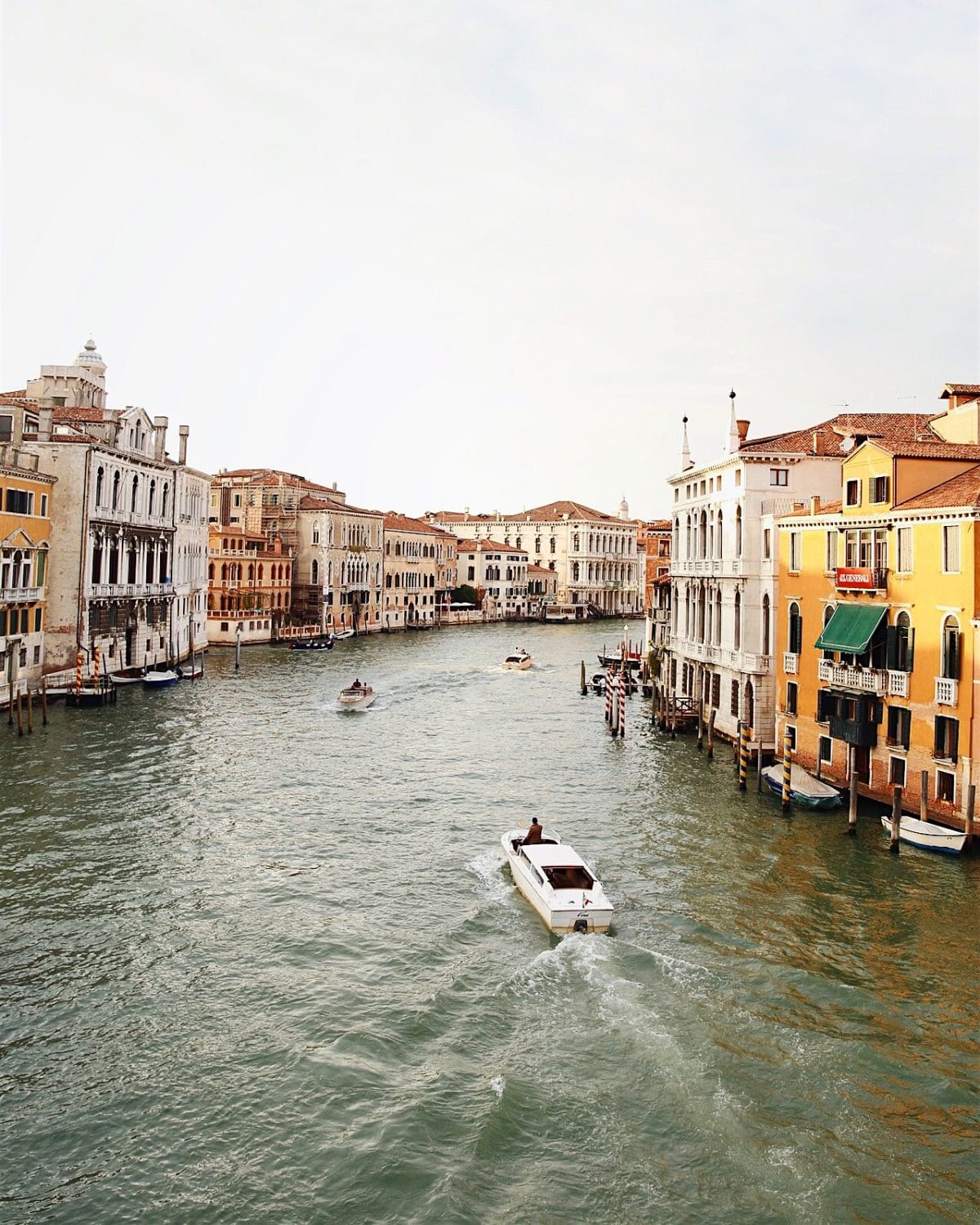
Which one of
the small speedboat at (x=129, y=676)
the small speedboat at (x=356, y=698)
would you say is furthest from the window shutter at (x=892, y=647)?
the small speedboat at (x=129, y=676)

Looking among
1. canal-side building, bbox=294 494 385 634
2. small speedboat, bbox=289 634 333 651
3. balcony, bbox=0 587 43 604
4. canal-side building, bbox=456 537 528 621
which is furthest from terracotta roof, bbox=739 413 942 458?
canal-side building, bbox=456 537 528 621

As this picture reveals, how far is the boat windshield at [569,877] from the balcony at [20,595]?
2214 cm

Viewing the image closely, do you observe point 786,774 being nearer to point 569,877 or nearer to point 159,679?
point 569,877

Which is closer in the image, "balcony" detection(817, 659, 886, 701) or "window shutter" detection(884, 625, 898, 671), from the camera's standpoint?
"window shutter" detection(884, 625, 898, 671)

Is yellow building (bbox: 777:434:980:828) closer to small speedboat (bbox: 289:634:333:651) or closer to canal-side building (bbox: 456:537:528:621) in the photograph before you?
small speedboat (bbox: 289:634:333:651)

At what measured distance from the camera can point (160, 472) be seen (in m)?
44.5

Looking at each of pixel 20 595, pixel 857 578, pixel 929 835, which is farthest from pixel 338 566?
pixel 929 835

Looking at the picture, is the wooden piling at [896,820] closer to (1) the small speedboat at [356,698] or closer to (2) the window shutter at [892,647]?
(2) the window shutter at [892,647]

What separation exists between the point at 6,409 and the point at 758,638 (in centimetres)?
2564

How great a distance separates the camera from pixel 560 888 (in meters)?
14.6

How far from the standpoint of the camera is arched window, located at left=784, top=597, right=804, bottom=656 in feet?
78.9

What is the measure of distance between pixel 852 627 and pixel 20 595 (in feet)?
80.1

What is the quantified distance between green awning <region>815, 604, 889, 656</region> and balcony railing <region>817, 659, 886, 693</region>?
1.23 ft

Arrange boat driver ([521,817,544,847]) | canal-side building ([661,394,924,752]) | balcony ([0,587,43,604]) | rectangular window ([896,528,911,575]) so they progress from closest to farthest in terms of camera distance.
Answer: boat driver ([521,817,544,847]) < rectangular window ([896,528,911,575]) < canal-side building ([661,394,924,752]) < balcony ([0,587,43,604])
